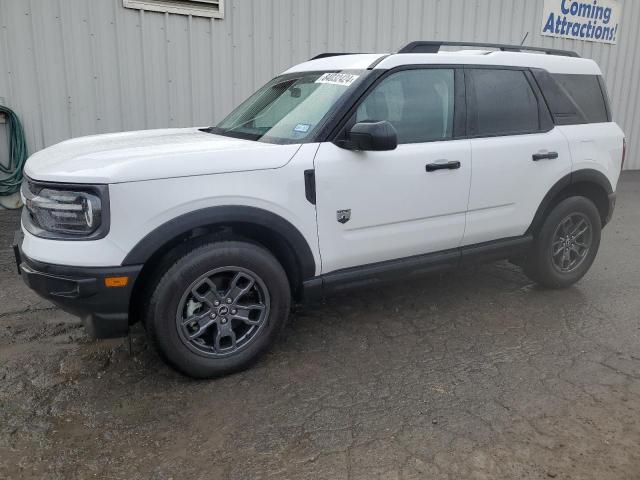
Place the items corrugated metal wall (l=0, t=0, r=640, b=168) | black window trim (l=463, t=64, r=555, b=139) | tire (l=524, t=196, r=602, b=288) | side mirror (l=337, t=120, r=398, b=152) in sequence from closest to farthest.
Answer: side mirror (l=337, t=120, r=398, b=152) < black window trim (l=463, t=64, r=555, b=139) < tire (l=524, t=196, r=602, b=288) < corrugated metal wall (l=0, t=0, r=640, b=168)

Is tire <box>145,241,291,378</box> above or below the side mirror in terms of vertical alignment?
below

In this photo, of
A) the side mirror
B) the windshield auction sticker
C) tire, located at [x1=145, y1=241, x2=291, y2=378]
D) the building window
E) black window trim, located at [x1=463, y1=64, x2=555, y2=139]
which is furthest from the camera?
the windshield auction sticker

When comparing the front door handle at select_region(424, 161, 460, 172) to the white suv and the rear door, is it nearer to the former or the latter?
the white suv

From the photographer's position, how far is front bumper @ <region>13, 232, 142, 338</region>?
2887mm

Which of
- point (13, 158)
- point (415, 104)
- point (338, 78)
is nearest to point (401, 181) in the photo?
point (415, 104)

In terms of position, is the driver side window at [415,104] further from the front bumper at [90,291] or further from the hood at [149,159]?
the front bumper at [90,291]

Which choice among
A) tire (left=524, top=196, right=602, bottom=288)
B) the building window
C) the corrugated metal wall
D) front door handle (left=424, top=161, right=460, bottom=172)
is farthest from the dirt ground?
the building window

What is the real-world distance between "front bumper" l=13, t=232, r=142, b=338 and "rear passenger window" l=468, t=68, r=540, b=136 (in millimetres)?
2656

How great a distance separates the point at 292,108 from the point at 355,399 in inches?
76.6

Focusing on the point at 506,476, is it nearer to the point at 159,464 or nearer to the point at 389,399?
the point at 389,399

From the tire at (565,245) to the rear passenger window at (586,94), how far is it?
28.2 inches

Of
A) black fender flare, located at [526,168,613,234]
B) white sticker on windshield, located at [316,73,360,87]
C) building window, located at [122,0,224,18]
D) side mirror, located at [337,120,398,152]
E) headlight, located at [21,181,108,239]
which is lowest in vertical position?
black fender flare, located at [526,168,613,234]

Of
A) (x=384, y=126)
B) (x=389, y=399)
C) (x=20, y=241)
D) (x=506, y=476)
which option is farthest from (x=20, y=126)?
(x=506, y=476)

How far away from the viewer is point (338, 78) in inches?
151
